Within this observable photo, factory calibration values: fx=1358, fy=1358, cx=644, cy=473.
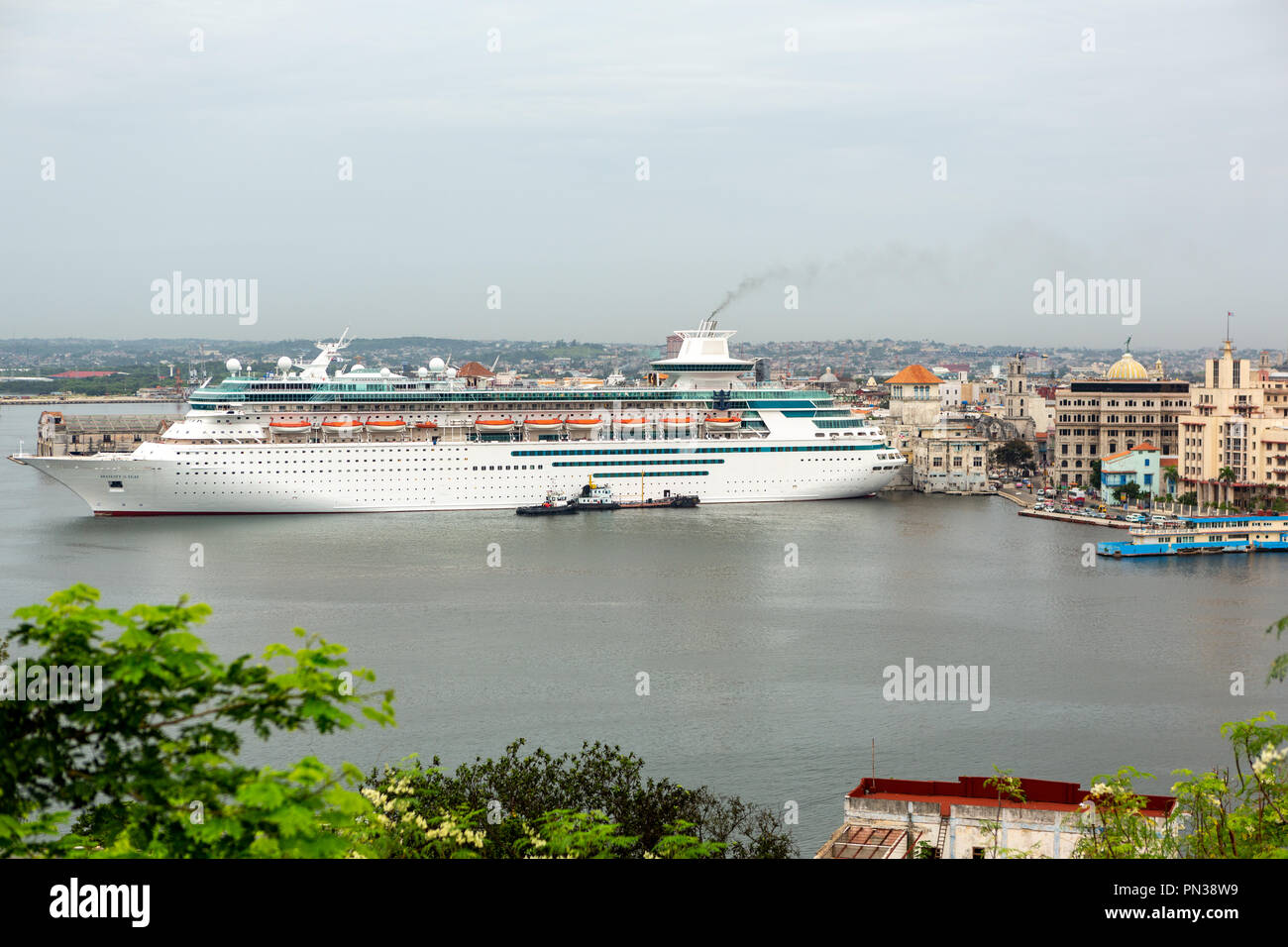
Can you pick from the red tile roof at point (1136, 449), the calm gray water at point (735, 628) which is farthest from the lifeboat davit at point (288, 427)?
the red tile roof at point (1136, 449)

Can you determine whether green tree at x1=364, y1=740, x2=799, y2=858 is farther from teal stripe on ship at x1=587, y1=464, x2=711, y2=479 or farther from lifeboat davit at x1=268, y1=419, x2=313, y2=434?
teal stripe on ship at x1=587, y1=464, x2=711, y2=479

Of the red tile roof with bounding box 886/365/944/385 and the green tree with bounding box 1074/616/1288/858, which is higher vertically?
the red tile roof with bounding box 886/365/944/385

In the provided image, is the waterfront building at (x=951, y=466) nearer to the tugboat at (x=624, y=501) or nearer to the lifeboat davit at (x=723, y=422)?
the lifeboat davit at (x=723, y=422)

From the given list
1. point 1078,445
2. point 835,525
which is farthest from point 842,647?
point 1078,445

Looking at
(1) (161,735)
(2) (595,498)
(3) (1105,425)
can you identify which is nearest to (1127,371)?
(3) (1105,425)

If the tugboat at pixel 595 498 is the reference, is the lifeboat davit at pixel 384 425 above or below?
above

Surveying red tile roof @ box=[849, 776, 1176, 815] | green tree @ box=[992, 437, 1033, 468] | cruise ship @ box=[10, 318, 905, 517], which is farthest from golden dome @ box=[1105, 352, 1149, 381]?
red tile roof @ box=[849, 776, 1176, 815]
